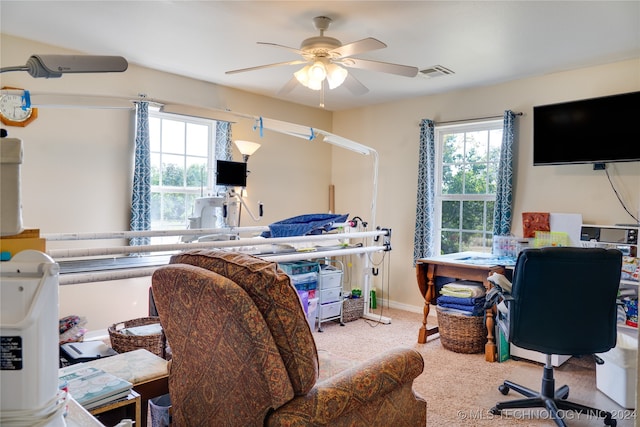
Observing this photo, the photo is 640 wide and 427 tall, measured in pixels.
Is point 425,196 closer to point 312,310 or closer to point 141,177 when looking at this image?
point 312,310

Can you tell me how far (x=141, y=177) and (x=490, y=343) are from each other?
A: 10.5 feet

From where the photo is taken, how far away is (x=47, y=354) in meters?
0.74

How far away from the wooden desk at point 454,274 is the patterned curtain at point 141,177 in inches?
97.4

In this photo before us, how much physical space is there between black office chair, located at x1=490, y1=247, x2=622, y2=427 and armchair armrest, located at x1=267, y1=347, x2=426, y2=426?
0.97 metres

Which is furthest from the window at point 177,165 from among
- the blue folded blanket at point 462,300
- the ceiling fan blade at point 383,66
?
the blue folded blanket at point 462,300

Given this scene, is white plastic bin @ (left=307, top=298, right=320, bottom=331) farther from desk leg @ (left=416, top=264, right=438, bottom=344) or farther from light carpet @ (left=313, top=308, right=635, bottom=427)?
desk leg @ (left=416, top=264, right=438, bottom=344)

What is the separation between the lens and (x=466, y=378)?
286 cm

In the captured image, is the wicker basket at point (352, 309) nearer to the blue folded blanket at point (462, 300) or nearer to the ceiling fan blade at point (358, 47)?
the blue folded blanket at point (462, 300)

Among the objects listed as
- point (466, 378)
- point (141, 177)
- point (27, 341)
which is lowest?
point (466, 378)

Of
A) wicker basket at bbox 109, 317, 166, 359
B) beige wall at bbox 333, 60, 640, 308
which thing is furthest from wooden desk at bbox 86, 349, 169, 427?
beige wall at bbox 333, 60, 640, 308

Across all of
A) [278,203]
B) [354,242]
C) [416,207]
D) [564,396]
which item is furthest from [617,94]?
[278,203]

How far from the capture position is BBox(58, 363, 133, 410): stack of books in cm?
125

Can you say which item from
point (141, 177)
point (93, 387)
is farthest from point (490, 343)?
point (141, 177)

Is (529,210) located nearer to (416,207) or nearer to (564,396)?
(416,207)
